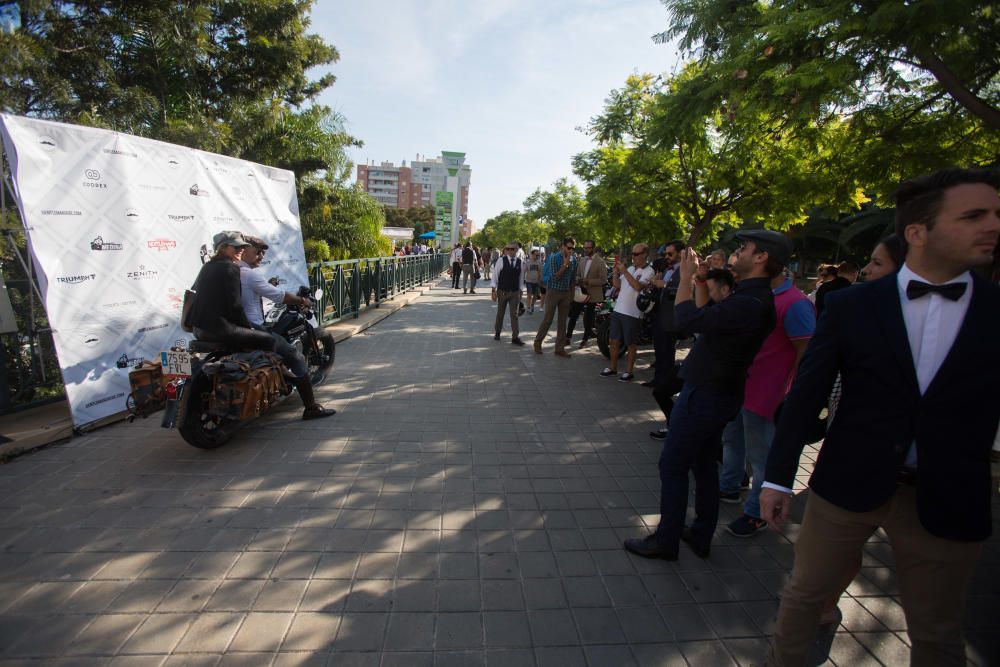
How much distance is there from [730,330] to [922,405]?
3.53 feet

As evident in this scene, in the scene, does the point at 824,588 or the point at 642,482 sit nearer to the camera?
the point at 824,588

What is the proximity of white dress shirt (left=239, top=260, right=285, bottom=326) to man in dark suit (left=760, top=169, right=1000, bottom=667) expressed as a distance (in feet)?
14.1

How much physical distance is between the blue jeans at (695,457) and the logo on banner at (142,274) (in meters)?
5.06

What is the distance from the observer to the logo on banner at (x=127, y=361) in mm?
4738

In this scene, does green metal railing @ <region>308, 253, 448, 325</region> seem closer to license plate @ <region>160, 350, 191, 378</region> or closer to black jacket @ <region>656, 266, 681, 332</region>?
license plate @ <region>160, 350, 191, 378</region>

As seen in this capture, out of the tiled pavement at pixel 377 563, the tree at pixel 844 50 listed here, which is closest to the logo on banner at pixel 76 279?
the tiled pavement at pixel 377 563

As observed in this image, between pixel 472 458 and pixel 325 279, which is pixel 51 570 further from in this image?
pixel 325 279

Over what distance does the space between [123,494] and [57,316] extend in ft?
5.87

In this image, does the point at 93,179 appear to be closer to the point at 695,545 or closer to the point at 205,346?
the point at 205,346

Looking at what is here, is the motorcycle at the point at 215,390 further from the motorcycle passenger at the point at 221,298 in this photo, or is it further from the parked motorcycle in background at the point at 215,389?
the motorcycle passenger at the point at 221,298

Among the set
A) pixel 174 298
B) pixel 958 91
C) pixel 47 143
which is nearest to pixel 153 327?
pixel 174 298

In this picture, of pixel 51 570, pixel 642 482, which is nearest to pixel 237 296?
pixel 51 570

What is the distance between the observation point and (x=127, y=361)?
4828 mm

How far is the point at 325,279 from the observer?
364 inches
